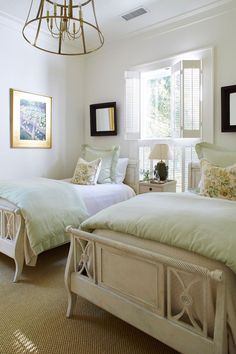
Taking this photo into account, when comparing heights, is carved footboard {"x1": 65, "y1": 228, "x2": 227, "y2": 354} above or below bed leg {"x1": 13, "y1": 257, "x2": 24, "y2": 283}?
above

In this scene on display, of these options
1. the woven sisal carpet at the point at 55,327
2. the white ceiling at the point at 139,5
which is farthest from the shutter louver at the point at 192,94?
the woven sisal carpet at the point at 55,327

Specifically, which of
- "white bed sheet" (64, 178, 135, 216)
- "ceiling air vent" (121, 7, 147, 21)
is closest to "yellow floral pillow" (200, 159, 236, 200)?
"white bed sheet" (64, 178, 135, 216)

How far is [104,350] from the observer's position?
1.49 metres

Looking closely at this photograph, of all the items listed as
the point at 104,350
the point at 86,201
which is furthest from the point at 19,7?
the point at 104,350

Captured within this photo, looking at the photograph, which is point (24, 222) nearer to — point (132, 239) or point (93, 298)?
point (93, 298)

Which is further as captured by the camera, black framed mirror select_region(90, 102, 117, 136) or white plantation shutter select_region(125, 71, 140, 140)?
black framed mirror select_region(90, 102, 117, 136)

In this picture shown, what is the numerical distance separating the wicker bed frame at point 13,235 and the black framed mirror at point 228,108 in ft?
8.23

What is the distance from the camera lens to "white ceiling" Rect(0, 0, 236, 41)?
10.3 feet

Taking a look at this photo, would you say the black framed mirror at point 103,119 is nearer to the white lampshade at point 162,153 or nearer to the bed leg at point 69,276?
the white lampshade at point 162,153

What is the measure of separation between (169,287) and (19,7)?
141 inches

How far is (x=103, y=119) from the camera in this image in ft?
14.3

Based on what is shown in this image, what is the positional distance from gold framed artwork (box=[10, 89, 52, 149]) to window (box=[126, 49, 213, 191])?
4.15 feet

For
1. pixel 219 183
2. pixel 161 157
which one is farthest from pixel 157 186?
pixel 219 183

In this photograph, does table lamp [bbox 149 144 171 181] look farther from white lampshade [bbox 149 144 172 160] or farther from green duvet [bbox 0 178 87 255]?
green duvet [bbox 0 178 87 255]
